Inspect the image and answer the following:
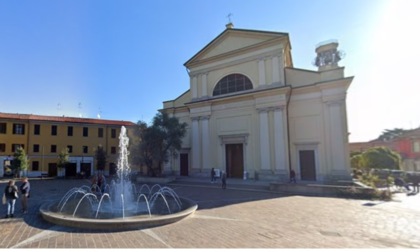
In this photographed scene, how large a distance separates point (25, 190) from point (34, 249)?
5.12 meters

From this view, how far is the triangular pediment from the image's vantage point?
24.4 meters

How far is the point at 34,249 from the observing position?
5.48 metres

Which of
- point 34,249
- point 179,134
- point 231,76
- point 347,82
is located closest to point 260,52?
point 231,76

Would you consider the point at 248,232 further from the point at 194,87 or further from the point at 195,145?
the point at 194,87

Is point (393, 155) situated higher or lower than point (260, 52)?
lower

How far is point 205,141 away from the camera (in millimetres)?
26391

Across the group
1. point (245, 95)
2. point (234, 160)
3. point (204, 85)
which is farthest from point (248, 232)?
point (204, 85)

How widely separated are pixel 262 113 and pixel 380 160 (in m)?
21.0

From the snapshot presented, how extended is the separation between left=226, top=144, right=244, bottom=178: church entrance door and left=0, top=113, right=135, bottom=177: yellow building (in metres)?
22.3

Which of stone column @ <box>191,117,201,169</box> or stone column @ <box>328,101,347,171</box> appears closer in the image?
stone column @ <box>328,101,347,171</box>

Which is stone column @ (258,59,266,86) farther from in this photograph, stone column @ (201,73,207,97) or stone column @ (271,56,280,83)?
stone column @ (201,73,207,97)

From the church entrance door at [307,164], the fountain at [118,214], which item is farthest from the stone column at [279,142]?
the fountain at [118,214]

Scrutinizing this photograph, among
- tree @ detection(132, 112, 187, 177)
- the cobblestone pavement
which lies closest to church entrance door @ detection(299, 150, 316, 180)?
tree @ detection(132, 112, 187, 177)

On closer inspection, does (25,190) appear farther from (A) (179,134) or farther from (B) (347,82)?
(B) (347,82)
